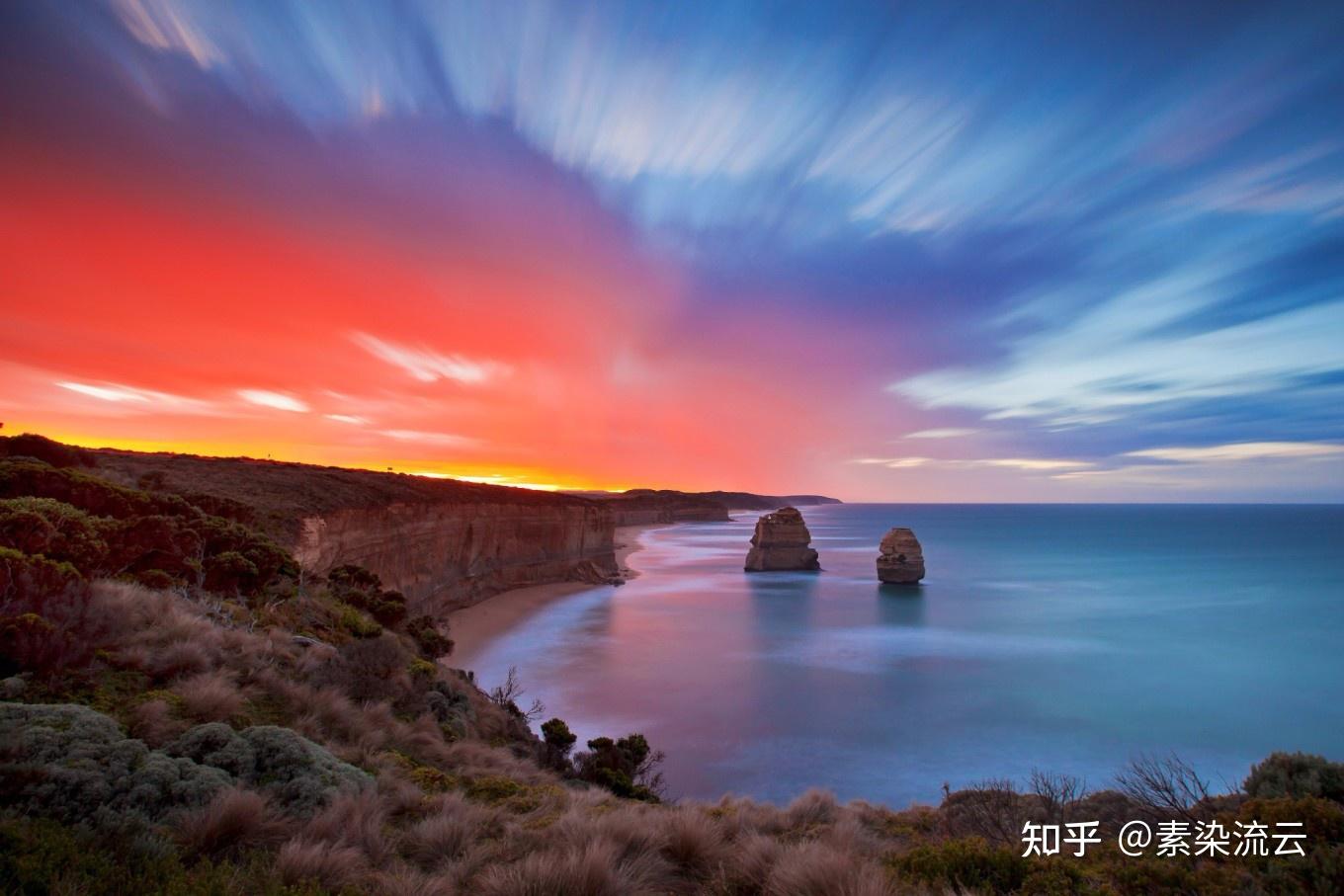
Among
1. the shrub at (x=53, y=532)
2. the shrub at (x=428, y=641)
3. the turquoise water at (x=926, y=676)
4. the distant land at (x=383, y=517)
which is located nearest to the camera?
the shrub at (x=53, y=532)

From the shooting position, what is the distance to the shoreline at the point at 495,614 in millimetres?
30234

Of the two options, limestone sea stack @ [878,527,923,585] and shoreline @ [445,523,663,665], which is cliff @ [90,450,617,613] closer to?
shoreline @ [445,523,663,665]

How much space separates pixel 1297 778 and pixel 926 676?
71.8ft

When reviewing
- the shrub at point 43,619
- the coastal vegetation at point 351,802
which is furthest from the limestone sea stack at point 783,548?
the shrub at point 43,619

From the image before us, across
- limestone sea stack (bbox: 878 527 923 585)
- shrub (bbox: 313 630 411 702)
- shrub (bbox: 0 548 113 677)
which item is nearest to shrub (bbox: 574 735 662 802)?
shrub (bbox: 313 630 411 702)

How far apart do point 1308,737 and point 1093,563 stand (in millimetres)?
62077

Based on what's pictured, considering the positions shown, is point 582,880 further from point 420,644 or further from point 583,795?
point 420,644

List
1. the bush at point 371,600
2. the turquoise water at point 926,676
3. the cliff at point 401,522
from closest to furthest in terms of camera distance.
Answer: the bush at point 371,600 < the turquoise water at point 926,676 < the cliff at point 401,522

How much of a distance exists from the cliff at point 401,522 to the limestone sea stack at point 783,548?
50.8 ft

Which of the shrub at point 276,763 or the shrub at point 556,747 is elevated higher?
the shrub at point 276,763

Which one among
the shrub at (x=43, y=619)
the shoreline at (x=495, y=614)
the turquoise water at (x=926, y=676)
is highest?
the shrub at (x=43, y=619)

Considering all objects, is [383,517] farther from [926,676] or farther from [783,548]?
[783,548]

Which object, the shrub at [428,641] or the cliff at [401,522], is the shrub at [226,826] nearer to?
the shrub at [428,641]

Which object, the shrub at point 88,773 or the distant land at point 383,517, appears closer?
the shrub at point 88,773
